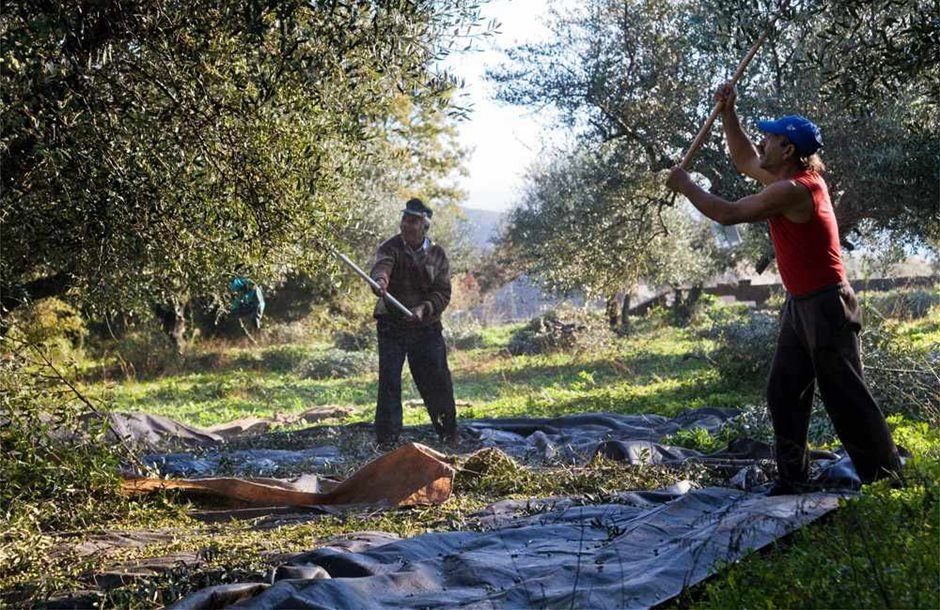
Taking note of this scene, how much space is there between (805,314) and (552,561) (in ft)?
6.59

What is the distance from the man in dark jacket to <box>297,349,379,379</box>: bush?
1316cm

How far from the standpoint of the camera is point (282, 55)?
20.5ft

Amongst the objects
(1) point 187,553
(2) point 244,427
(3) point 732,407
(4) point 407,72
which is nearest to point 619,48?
(3) point 732,407

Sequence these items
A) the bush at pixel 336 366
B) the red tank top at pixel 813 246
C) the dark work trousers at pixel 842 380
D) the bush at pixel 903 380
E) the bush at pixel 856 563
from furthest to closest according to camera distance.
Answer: the bush at pixel 336 366, the bush at pixel 903 380, the red tank top at pixel 813 246, the dark work trousers at pixel 842 380, the bush at pixel 856 563

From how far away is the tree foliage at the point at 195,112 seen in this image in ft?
20.4

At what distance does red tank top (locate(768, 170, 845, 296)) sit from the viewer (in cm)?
604

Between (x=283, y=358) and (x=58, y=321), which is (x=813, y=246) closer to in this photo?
(x=58, y=321)

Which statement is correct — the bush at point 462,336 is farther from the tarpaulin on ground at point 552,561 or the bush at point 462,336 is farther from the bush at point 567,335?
the tarpaulin on ground at point 552,561

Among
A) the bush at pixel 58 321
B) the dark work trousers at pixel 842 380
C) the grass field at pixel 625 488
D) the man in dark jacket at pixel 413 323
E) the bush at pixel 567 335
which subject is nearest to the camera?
the grass field at pixel 625 488

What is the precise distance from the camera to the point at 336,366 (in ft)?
80.2

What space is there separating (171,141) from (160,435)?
647 cm

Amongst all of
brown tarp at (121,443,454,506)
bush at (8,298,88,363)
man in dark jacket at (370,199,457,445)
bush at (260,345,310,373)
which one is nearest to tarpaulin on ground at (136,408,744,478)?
man in dark jacket at (370,199,457,445)

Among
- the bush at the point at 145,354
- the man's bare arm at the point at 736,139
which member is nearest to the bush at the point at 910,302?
the man's bare arm at the point at 736,139

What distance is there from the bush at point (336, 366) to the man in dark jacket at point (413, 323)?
13.2 m
